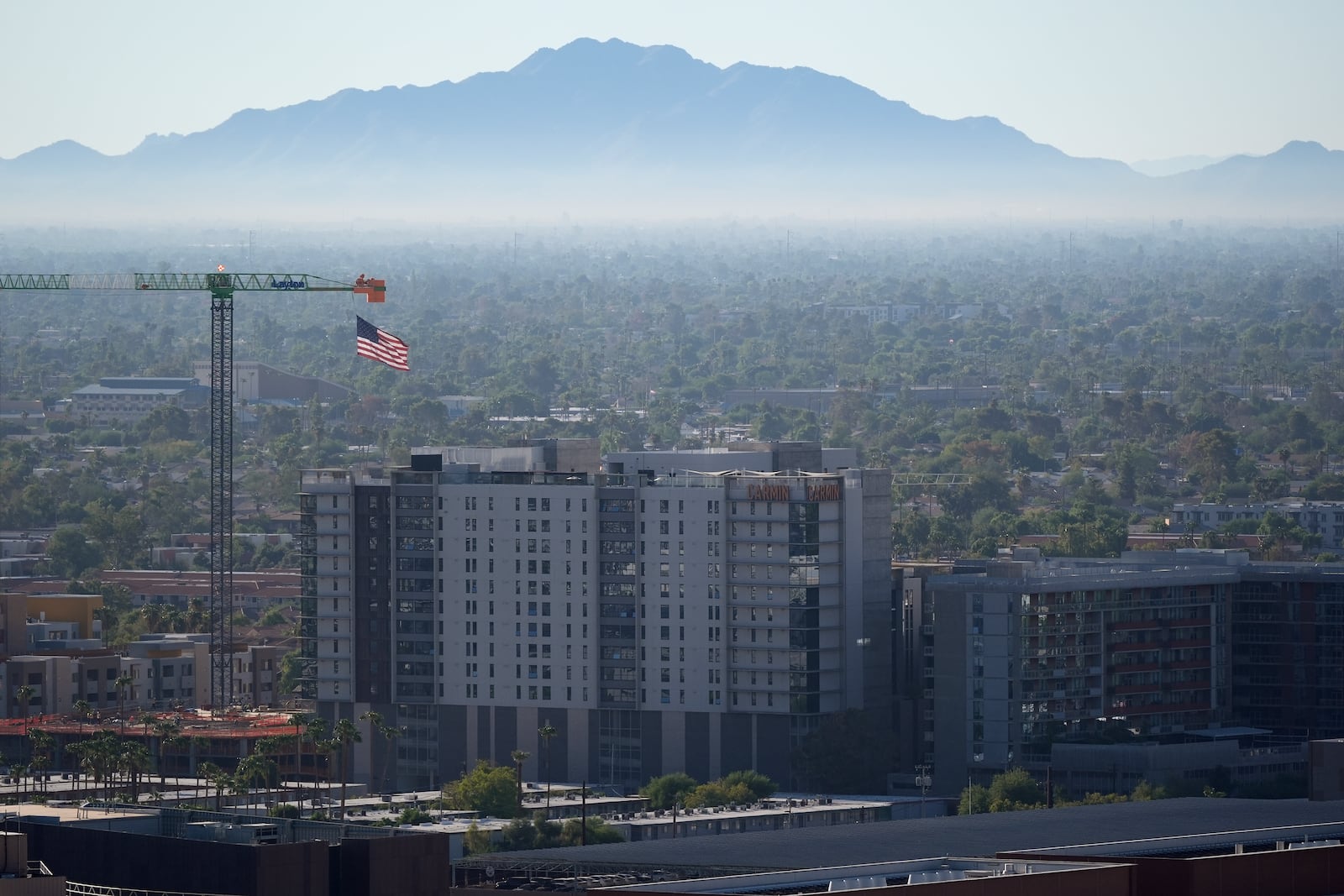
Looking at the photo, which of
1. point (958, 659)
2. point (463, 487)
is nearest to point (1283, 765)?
point (958, 659)

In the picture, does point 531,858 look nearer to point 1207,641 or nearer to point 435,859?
point 435,859

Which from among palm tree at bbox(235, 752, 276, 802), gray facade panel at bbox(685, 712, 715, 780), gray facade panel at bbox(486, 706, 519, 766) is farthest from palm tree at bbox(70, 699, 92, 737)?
gray facade panel at bbox(685, 712, 715, 780)

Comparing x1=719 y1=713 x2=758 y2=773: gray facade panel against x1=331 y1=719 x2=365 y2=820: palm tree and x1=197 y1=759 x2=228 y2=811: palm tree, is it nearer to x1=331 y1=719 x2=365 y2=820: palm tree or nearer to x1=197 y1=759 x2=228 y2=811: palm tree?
x1=331 y1=719 x2=365 y2=820: palm tree

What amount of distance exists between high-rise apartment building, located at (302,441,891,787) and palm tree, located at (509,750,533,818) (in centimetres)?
482

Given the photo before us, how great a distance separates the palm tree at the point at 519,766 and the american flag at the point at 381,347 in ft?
64.9

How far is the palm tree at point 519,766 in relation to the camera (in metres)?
108

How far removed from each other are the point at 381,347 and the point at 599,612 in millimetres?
15219

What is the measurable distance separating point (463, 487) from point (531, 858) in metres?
56.5

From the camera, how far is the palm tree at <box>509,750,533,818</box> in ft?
354

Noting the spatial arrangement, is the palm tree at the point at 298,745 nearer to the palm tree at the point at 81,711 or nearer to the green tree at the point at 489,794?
the green tree at the point at 489,794

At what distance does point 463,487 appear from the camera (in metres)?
127

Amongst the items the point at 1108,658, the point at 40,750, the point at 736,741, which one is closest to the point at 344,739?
the point at 40,750

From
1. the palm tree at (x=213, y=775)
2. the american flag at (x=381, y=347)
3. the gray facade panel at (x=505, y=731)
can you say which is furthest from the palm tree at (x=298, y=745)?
the american flag at (x=381, y=347)

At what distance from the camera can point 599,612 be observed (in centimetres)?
12500
